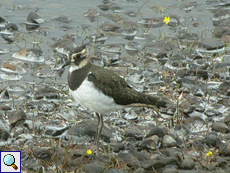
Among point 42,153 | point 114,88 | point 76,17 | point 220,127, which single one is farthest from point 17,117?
point 76,17

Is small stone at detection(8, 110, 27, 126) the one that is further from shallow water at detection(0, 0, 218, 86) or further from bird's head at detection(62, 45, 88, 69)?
shallow water at detection(0, 0, 218, 86)

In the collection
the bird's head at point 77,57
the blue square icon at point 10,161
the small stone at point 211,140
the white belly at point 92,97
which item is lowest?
the blue square icon at point 10,161

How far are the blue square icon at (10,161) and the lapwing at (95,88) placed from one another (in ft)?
3.51

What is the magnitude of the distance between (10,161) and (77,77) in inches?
53.8

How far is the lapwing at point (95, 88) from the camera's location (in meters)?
4.91

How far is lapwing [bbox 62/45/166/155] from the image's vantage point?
491 centimetres

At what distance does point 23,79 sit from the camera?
23.8ft

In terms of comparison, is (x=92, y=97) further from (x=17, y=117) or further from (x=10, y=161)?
(x=17, y=117)

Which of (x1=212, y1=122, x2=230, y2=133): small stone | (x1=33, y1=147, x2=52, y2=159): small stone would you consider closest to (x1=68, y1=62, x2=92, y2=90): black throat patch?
(x1=33, y1=147, x2=52, y2=159): small stone

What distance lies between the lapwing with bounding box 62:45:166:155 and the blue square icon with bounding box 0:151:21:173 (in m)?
1.07

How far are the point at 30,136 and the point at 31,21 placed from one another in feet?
16.4

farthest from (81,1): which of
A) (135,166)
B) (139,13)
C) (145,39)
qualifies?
(135,166)

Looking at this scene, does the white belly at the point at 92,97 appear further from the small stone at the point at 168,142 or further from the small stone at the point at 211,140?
the small stone at the point at 211,140

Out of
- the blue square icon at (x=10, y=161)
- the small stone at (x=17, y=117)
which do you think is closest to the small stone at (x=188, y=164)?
the blue square icon at (x=10, y=161)
